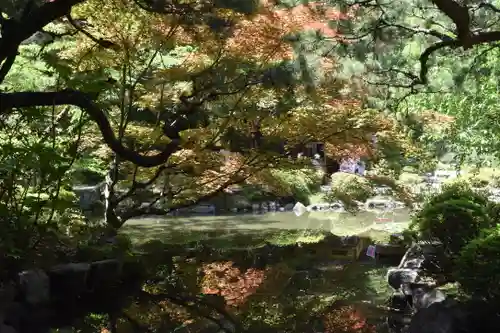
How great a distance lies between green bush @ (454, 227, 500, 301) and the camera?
430 centimetres

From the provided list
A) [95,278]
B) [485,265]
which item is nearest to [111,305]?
[95,278]

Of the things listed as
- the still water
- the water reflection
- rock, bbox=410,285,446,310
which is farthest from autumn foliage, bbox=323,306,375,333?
the water reflection

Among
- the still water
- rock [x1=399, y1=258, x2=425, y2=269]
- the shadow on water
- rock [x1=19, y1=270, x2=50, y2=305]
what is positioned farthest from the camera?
the still water

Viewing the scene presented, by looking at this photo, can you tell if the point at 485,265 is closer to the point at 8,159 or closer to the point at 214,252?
the point at 8,159

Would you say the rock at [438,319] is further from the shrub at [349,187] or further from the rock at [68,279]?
the shrub at [349,187]

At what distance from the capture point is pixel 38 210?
566 centimetres

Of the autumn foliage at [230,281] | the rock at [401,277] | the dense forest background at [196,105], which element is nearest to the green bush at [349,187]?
the dense forest background at [196,105]

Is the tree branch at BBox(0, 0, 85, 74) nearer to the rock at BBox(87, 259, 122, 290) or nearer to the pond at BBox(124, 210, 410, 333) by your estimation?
the pond at BBox(124, 210, 410, 333)

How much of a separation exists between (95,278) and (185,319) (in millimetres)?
1408

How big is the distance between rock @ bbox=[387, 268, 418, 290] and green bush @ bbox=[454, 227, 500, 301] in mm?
1221

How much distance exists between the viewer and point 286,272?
25.6ft

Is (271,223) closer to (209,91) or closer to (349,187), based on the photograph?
(349,187)

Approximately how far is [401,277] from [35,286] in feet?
11.9

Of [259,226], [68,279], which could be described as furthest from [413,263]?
[259,226]
